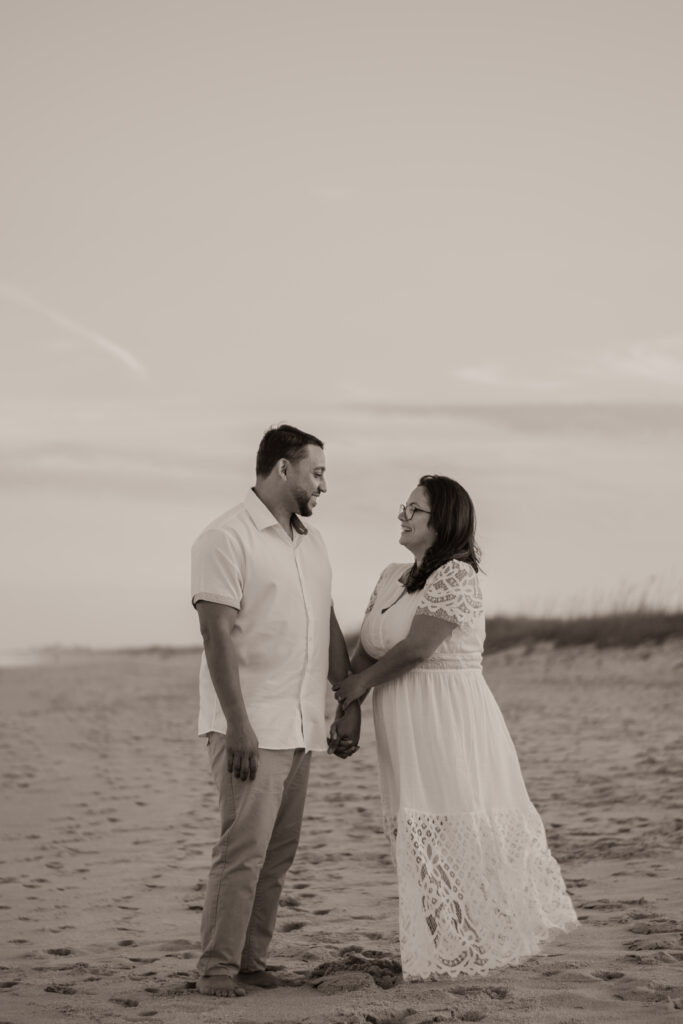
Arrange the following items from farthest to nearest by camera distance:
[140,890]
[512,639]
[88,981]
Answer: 1. [512,639]
2. [140,890]
3. [88,981]

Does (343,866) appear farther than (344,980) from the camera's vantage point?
Yes

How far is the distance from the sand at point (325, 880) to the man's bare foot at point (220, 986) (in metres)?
0.04

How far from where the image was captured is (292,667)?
4.72 metres

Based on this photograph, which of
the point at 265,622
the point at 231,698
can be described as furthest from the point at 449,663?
the point at 231,698

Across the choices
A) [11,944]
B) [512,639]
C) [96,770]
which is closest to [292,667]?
[11,944]

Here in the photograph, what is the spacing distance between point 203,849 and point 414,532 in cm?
423

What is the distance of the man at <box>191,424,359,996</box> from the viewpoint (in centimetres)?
455

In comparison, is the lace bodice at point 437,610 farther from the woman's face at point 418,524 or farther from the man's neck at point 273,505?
the man's neck at point 273,505

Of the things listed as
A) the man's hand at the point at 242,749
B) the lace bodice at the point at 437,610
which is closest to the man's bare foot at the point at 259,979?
the man's hand at the point at 242,749

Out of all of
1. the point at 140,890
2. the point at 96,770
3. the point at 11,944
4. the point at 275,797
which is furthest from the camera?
the point at 96,770

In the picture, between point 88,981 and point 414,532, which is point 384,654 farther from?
point 88,981

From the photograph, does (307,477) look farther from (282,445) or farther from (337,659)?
(337,659)

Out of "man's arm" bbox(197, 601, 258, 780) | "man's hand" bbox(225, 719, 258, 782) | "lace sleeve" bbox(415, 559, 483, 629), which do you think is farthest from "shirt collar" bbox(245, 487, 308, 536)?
"man's hand" bbox(225, 719, 258, 782)

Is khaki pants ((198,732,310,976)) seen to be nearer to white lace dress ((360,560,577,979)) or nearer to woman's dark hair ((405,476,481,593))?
white lace dress ((360,560,577,979))
